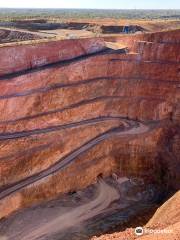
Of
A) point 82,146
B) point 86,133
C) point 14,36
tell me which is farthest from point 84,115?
point 14,36

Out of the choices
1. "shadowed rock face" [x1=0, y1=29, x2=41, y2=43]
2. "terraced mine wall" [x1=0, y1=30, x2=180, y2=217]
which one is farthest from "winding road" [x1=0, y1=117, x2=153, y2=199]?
"shadowed rock face" [x1=0, y1=29, x2=41, y2=43]

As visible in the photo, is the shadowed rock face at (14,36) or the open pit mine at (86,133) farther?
the shadowed rock face at (14,36)

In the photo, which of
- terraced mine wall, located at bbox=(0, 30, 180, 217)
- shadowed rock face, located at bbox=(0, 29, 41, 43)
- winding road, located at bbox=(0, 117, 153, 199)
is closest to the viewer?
winding road, located at bbox=(0, 117, 153, 199)

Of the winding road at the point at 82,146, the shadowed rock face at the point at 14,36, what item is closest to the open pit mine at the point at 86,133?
the winding road at the point at 82,146

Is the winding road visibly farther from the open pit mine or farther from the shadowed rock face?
the shadowed rock face

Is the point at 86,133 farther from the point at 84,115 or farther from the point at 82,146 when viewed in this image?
the point at 84,115

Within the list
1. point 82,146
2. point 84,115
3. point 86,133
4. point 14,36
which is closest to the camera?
point 82,146

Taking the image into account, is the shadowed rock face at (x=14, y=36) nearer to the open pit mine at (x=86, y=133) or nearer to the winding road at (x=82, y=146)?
the open pit mine at (x=86, y=133)
